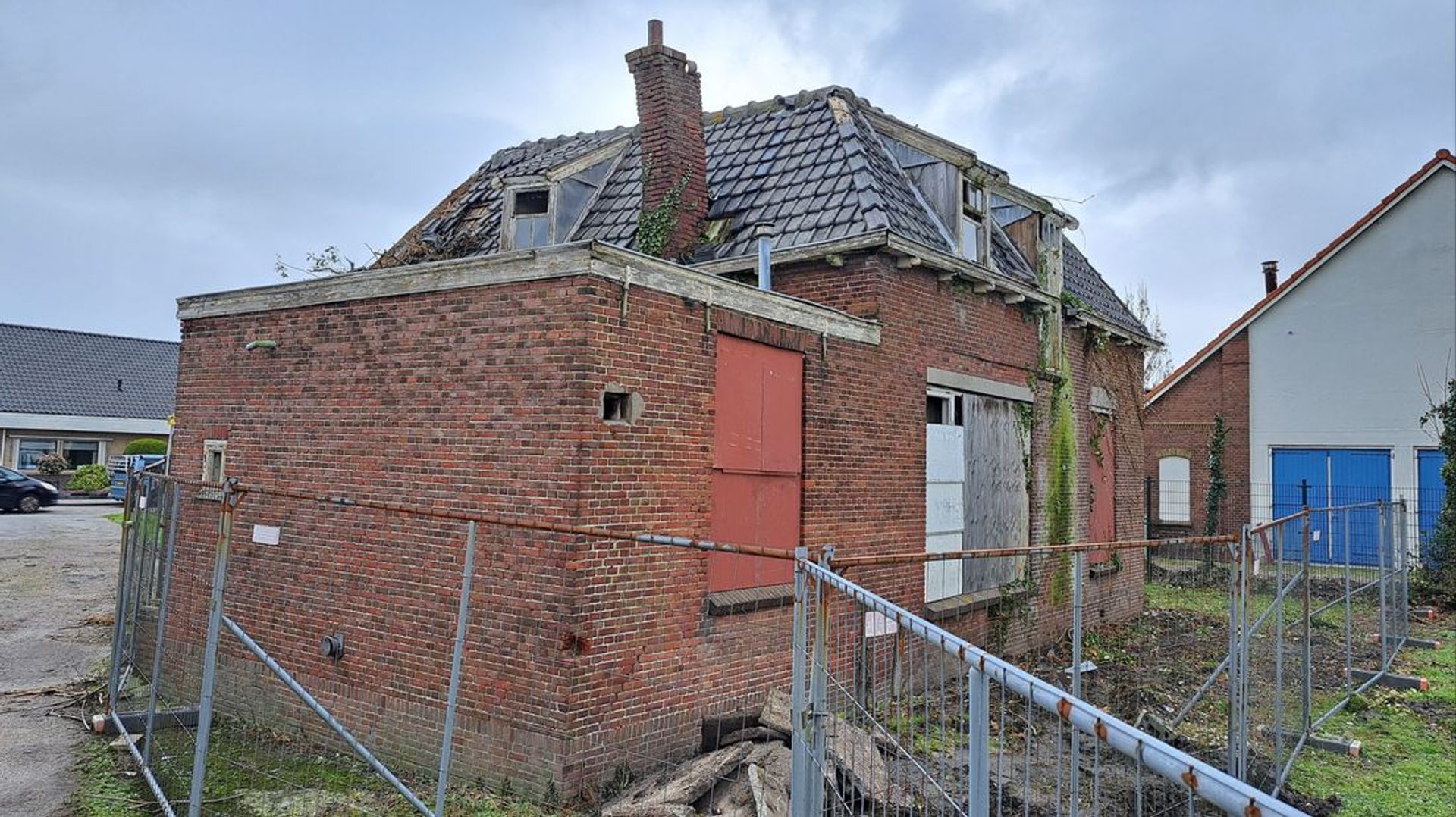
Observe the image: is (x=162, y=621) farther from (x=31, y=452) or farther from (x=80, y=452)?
(x=80, y=452)

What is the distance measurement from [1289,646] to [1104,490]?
6858 millimetres

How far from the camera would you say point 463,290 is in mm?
7301

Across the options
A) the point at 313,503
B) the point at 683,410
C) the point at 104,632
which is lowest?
the point at 104,632

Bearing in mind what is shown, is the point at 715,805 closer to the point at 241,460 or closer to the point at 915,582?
the point at 915,582

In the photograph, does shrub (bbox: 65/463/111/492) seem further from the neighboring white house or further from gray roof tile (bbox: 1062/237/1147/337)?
the neighboring white house

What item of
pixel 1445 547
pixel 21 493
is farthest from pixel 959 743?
pixel 21 493

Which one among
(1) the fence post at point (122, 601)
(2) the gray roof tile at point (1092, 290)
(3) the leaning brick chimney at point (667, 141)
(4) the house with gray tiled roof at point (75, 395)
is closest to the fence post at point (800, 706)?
(1) the fence post at point (122, 601)

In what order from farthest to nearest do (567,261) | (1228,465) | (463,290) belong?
(1228,465), (463,290), (567,261)

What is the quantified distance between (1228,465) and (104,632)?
24.5m

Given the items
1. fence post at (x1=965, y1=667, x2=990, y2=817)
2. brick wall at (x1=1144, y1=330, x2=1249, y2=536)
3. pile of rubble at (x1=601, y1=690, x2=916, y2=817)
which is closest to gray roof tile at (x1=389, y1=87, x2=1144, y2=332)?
pile of rubble at (x1=601, y1=690, x2=916, y2=817)

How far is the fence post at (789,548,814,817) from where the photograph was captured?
12.3ft

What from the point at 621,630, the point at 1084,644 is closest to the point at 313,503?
the point at 621,630

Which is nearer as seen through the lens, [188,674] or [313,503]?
[313,503]

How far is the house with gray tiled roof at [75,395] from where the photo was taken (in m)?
36.2
